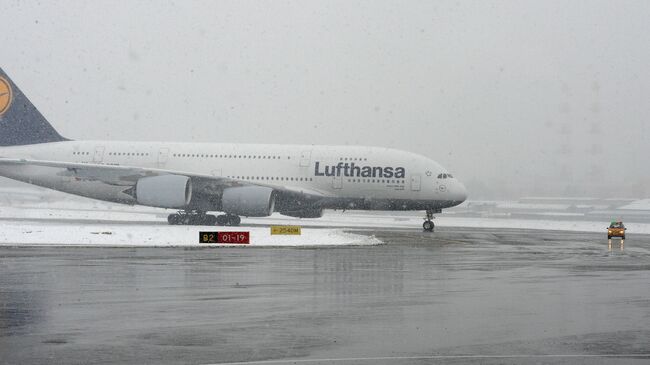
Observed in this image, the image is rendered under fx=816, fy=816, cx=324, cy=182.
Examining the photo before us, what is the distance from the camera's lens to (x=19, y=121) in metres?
43.1

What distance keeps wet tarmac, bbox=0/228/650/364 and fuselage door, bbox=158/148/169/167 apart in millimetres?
20535

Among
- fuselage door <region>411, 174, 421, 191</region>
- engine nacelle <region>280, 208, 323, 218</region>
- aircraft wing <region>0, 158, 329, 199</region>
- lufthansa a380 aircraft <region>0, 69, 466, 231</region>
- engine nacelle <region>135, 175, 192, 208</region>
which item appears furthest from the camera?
engine nacelle <region>280, 208, 323, 218</region>

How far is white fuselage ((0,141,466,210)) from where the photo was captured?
39750 millimetres

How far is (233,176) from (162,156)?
13.3ft

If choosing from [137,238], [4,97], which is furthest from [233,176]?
[4,97]

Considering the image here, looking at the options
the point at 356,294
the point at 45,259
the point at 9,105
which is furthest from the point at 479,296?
the point at 9,105

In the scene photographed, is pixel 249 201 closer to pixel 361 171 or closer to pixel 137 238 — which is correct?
pixel 361 171

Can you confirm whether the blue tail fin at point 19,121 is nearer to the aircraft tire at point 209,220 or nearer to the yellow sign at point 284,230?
the aircraft tire at point 209,220

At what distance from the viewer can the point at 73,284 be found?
48.2 feet

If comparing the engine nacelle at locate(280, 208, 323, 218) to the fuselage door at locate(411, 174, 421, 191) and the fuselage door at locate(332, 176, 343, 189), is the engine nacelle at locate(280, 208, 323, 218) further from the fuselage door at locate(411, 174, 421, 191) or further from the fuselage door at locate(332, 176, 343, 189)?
the fuselage door at locate(411, 174, 421, 191)

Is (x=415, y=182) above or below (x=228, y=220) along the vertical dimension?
above

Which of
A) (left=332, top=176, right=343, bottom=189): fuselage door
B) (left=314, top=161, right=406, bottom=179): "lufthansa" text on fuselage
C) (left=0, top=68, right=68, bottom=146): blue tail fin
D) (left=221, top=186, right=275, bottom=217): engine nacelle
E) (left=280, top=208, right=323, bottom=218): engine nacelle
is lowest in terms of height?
(left=280, top=208, right=323, bottom=218): engine nacelle

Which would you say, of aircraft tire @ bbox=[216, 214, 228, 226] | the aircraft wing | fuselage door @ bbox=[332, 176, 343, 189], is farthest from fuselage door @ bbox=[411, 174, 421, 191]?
aircraft tire @ bbox=[216, 214, 228, 226]

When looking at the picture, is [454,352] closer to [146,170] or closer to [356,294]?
[356,294]
